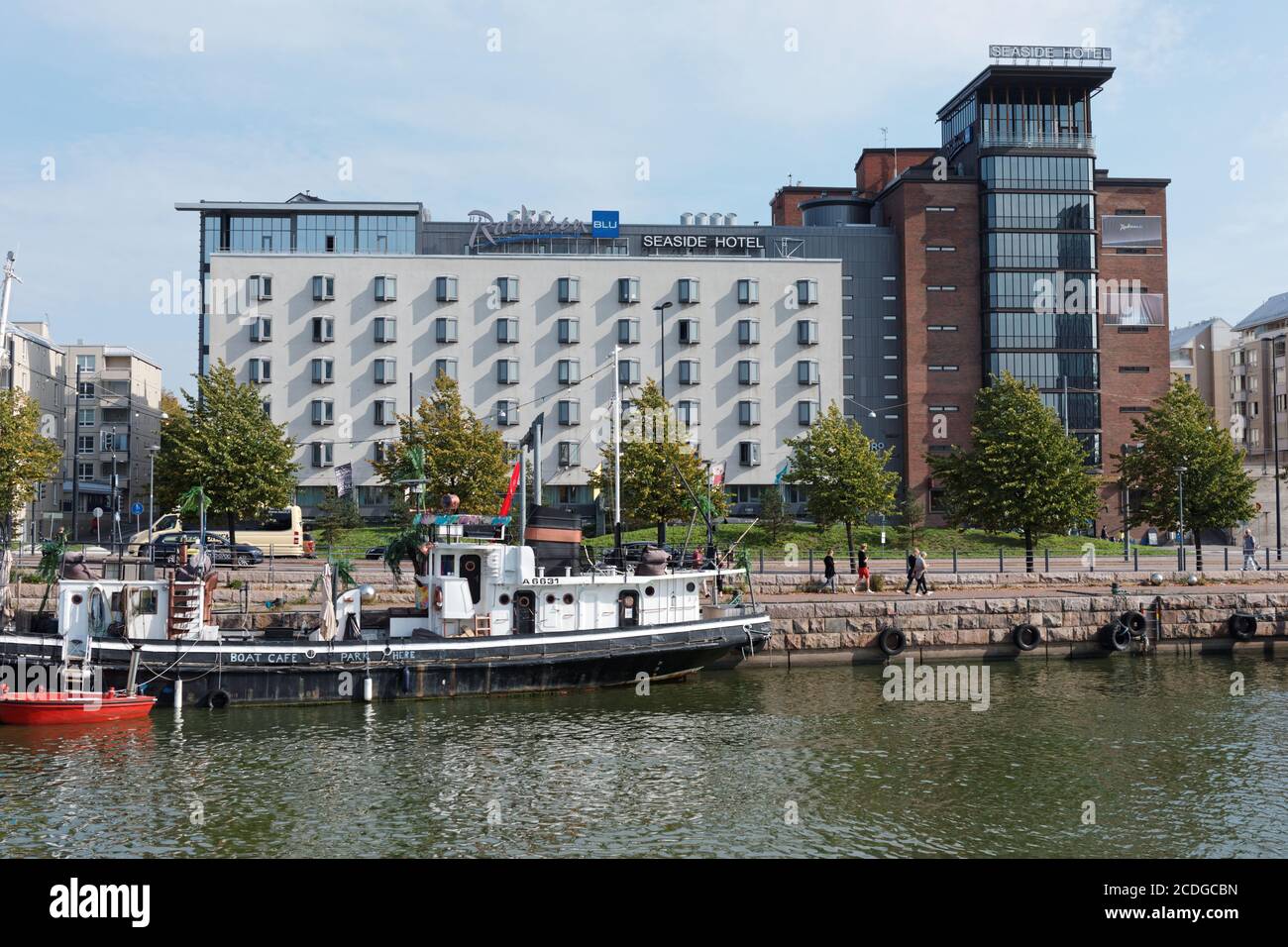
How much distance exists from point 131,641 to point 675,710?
50.8ft

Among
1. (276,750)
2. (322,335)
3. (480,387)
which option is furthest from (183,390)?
(276,750)

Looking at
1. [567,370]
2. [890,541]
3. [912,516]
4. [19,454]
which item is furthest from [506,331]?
[19,454]

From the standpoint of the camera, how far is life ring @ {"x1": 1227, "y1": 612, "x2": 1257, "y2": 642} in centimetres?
4012

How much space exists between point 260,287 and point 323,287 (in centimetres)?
476

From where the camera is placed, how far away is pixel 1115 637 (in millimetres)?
39219

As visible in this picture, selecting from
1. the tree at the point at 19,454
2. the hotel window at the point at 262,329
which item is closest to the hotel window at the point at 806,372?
the hotel window at the point at 262,329

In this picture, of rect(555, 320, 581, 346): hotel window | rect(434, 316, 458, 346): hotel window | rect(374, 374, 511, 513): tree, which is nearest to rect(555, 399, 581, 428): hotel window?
rect(555, 320, 581, 346): hotel window

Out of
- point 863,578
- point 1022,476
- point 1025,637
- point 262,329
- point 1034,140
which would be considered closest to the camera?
point 1025,637

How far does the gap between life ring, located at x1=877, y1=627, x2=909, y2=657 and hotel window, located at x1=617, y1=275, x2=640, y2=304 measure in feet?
165

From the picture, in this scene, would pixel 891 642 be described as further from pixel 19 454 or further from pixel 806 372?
pixel 806 372

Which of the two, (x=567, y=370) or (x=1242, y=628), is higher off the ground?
(x=567, y=370)
